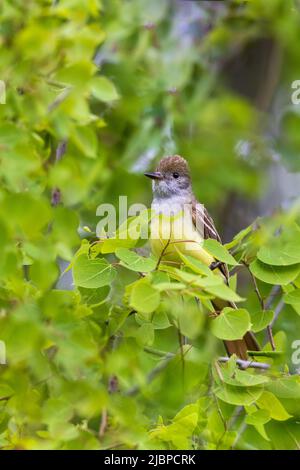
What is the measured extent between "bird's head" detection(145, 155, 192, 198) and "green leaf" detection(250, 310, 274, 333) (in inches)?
64.2

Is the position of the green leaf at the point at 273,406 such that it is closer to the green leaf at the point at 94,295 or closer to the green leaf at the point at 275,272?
the green leaf at the point at 275,272

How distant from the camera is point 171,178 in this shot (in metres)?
5.16

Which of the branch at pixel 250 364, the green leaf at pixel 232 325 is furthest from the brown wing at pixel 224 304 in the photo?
the green leaf at pixel 232 325

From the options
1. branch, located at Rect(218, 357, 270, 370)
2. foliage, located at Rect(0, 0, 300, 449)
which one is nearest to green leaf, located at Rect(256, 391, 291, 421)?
foliage, located at Rect(0, 0, 300, 449)

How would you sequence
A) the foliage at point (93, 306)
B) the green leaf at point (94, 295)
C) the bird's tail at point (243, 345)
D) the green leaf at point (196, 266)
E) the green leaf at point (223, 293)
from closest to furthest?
the foliage at point (93, 306)
the green leaf at point (223, 293)
the green leaf at point (196, 266)
the green leaf at point (94, 295)
the bird's tail at point (243, 345)

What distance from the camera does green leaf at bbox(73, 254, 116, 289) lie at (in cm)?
323

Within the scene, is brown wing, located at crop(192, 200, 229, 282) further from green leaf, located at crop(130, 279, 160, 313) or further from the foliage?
green leaf, located at crop(130, 279, 160, 313)

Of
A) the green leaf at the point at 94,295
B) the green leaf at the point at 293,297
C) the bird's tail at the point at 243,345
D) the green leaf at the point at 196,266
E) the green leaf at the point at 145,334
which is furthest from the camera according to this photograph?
the bird's tail at the point at 243,345

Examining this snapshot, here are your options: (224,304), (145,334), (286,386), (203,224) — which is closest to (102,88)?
(145,334)

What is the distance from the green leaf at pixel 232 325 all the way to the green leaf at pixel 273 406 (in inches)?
12.0

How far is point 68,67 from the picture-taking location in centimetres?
294

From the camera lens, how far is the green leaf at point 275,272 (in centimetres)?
343

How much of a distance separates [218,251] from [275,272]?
35 cm

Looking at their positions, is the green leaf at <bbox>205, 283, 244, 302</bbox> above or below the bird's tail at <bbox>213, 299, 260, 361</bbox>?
above
